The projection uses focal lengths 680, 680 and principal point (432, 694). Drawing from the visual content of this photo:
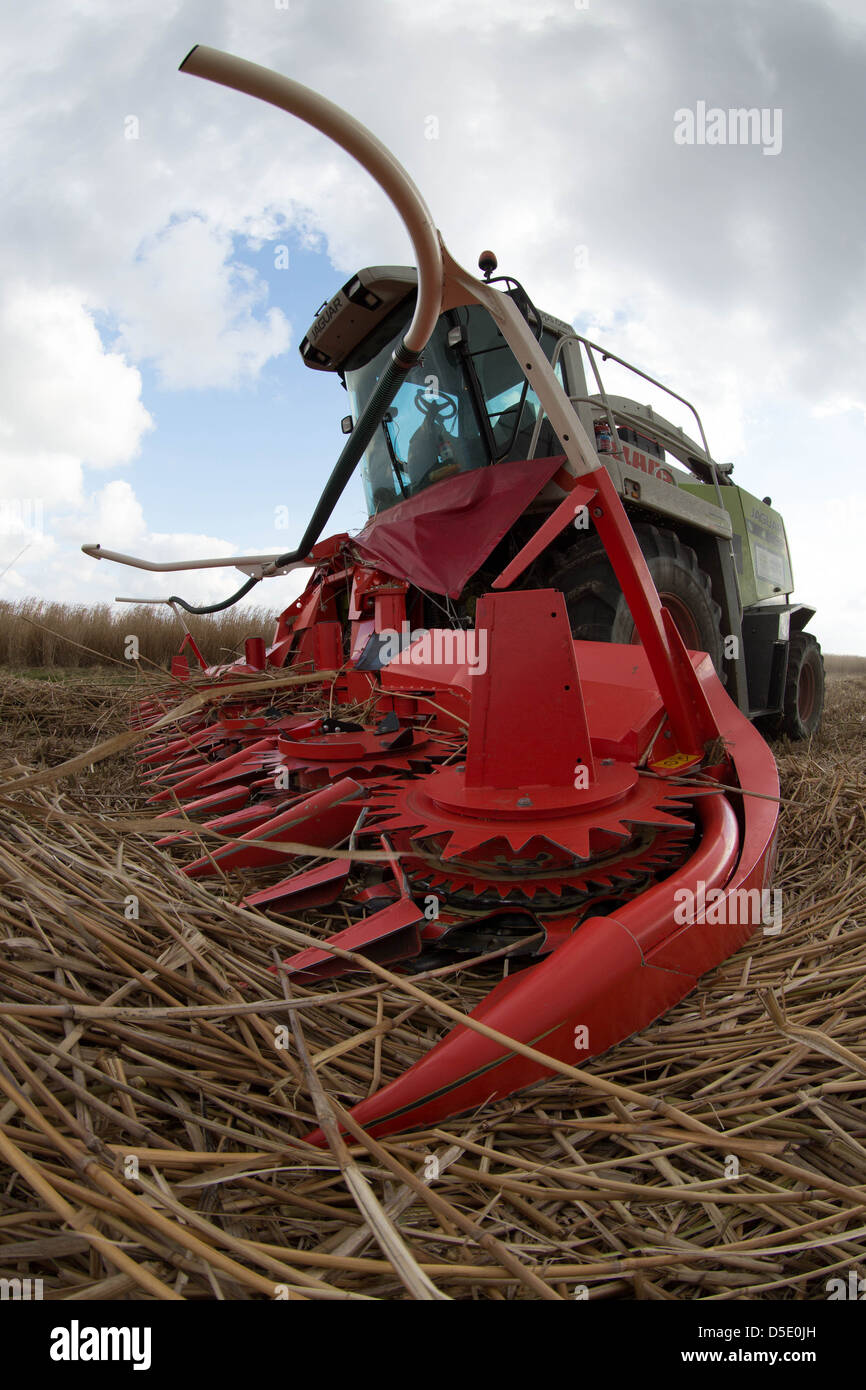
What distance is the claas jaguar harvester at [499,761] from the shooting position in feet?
3.52

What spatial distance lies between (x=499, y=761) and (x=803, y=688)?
5837 mm

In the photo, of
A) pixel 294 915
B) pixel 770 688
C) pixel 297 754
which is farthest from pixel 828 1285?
pixel 770 688

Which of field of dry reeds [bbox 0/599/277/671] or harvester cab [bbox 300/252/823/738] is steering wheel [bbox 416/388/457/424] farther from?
field of dry reeds [bbox 0/599/277/671]

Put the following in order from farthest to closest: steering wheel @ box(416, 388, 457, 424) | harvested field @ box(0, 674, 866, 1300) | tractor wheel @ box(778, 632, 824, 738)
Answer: tractor wheel @ box(778, 632, 824, 738) < steering wheel @ box(416, 388, 457, 424) < harvested field @ box(0, 674, 866, 1300)

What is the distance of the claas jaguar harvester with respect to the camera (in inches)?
42.3

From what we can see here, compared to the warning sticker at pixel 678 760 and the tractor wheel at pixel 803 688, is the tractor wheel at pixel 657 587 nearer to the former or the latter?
the warning sticker at pixel 678 760

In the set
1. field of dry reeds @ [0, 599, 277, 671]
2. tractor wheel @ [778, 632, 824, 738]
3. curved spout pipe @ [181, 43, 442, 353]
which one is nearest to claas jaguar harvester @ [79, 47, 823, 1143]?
curved spout pipe @ [181, 43, 442, 353]

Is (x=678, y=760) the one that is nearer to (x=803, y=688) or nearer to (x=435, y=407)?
(x=435, y=407)

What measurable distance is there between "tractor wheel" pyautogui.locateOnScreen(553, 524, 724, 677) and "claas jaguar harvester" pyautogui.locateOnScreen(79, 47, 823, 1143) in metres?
0.01

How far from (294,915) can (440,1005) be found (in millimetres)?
697

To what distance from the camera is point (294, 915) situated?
1554mm

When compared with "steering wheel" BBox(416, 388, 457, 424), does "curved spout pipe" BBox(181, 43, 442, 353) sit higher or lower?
lower

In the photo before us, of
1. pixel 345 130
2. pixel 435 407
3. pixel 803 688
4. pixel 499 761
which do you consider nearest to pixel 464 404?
pixel 435 407

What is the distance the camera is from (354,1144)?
2.81 feet
